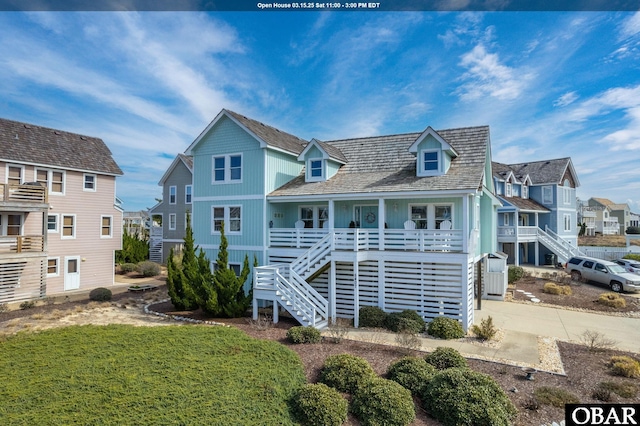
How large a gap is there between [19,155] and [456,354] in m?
26.8

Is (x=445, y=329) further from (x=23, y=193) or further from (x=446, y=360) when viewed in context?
(x=23, y=193)

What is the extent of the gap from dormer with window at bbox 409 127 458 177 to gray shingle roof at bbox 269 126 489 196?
39 cm

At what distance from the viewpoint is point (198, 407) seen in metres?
7.60

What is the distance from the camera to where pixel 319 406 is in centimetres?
799

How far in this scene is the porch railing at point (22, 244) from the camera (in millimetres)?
21031

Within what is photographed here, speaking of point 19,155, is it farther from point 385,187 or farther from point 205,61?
point 385,187

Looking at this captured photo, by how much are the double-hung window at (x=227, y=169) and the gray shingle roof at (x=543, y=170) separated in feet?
92.1

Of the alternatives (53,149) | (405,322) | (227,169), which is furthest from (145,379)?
(53,149)

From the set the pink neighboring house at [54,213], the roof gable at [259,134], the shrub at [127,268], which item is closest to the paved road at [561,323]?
the roof gable at [259,134]

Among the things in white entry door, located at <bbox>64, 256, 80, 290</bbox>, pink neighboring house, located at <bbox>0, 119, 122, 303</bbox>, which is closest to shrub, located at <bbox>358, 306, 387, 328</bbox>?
pink neighboring house, located at <bbox>0, 119, 122, 303</bbox>

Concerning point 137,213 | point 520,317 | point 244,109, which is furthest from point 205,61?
point 137,213

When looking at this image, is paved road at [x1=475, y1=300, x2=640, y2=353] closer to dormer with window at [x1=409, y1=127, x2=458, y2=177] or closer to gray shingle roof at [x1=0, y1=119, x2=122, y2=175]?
dormer with window at [x1=409, y1=127, x2=458, y2=177]

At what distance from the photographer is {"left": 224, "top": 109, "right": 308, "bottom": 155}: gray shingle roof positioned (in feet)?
62.6

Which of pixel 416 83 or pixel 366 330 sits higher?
pixel 416 83
